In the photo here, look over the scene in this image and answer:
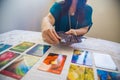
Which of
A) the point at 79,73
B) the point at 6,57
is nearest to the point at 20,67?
the point at 6,57

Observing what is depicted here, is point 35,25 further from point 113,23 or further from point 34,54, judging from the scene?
point 113,23

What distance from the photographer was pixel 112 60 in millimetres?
584

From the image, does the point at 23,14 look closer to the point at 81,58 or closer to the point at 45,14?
the point at 45,14

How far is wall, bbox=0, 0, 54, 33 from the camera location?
2.24 ft

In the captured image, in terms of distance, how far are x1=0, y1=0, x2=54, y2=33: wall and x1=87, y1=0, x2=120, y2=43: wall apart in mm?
344

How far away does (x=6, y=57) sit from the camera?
477 mm

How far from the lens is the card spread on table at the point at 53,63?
0.43 m

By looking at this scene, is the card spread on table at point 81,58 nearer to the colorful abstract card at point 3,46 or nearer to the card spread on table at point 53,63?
the card spread on table at point 53,63

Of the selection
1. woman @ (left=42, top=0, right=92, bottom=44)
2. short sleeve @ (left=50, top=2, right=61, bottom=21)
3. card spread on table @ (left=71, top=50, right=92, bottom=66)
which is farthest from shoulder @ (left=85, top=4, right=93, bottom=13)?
card spread on table @ (left=71, top=50, right=92, bottom=66)

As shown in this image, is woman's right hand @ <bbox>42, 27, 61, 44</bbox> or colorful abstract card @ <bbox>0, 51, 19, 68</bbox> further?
woman's right hand @ <bbox>42, 27, 61, 44</bbox>

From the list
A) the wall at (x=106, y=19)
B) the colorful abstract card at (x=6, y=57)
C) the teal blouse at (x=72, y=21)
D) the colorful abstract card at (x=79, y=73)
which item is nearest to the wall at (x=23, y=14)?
the teal blouse at (x=72, y=21)

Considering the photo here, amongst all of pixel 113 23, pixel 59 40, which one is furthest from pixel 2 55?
pixel 113 23

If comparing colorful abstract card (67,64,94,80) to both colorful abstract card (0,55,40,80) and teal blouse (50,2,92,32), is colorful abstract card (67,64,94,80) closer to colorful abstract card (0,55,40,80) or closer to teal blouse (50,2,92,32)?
colorful abstract card (0,55,40,80)

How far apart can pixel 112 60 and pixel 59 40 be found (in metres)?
0.28
